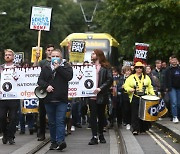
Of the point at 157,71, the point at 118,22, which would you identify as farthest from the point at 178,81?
the point at 118,22

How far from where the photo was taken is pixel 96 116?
42.6 ft

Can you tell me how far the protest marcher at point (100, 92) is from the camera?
12.9 m

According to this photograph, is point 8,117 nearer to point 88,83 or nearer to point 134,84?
point 88,83

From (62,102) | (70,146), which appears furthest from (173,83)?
(62,102)

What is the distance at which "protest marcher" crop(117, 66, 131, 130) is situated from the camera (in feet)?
57.8

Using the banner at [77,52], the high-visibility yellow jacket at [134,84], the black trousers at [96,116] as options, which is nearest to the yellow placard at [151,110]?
the high-visibility yellow jacket at [134,84]

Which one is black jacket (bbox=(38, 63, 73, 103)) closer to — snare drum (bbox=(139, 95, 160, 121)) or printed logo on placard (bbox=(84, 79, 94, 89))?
printed logo on placard (bbox=(84, 79, 94, 89))

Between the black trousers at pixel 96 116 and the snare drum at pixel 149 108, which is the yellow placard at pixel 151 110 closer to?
the snare drum at pixel 149 108

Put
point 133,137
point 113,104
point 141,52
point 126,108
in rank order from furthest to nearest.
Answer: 1. point 141,52
2. point 113,104
3. point 126,108
4. point 133,137

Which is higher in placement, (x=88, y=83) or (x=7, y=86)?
(x=88, y=83)

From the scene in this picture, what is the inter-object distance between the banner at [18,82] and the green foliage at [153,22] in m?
14.8

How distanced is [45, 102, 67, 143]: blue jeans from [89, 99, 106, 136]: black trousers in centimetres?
101

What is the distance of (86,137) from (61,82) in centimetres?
348

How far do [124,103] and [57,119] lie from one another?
609 centimetres
